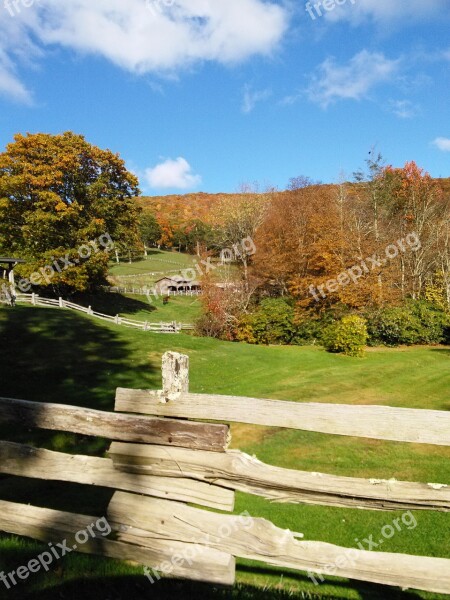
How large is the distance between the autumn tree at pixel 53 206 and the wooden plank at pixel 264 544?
108 feet

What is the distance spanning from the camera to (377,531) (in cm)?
691

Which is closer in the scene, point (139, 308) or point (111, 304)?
point (111, 304)

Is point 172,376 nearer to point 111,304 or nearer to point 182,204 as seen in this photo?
point 111,304

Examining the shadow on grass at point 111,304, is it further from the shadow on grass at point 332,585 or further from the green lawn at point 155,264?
the shadow on grass at point 332,585

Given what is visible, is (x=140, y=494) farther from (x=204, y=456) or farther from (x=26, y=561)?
(x=26, y=561)

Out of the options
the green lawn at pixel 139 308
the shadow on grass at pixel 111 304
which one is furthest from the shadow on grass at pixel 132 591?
the shadow on grass at pixel 111 304

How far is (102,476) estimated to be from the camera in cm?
367

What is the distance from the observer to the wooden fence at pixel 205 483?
302 cm

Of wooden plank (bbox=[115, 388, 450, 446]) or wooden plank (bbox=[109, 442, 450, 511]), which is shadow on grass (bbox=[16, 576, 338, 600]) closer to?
wooden plank (bbox=[109, 442, 450, 511])

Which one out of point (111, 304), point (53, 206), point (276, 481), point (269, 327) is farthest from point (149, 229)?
point (276, 481)

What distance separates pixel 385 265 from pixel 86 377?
28041 millimetres

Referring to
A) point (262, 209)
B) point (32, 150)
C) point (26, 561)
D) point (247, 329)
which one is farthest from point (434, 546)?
point (262, 209)

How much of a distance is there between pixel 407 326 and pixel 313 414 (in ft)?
101

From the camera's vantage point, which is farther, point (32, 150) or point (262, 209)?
point (262, 209)
